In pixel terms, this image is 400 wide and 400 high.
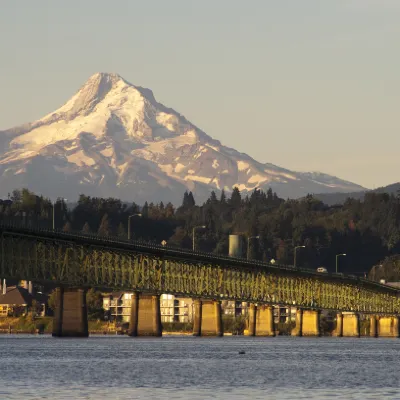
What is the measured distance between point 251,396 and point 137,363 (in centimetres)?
4096

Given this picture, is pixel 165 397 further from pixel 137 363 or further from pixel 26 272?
pixel 26 272

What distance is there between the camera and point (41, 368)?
125 m

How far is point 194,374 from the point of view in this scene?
117188mm

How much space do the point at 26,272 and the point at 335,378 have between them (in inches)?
3252

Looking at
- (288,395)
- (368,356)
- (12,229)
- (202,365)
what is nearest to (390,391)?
(288,395)

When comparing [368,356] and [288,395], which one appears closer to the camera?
[288,395]

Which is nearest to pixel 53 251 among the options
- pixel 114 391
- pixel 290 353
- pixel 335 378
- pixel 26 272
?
pixel 26 272

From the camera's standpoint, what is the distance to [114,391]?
97.6 metres

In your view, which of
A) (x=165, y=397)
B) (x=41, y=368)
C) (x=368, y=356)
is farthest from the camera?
(x=368, y=356)

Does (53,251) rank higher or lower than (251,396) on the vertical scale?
higher

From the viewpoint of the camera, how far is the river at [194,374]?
Result: 96375 mm

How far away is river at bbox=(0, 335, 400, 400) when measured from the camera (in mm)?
96375

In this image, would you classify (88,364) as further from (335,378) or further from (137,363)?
(335,378)

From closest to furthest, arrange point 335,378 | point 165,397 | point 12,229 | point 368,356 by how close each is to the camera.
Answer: point 165,397, point 335,378, point 368,356, point 12,229
